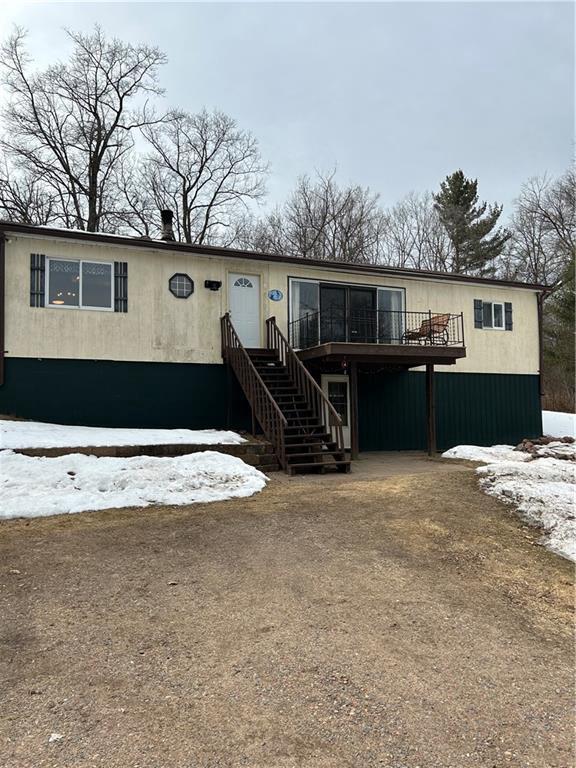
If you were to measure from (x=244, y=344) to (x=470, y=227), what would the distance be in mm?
22619

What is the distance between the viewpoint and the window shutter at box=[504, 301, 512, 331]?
605 inches

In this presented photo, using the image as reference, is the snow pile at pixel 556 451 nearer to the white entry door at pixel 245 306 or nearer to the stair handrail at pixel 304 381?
the stair handrail at pixel 304 381

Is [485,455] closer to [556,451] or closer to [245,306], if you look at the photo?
[556,451]

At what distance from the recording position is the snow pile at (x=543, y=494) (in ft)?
17.9

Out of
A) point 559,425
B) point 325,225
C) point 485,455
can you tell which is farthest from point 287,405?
point 325,225

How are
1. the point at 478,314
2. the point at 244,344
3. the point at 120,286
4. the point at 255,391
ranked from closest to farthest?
the point at 255,391, the point at 120,286, the point at 244,344, the point at 478,314

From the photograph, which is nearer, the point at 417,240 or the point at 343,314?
the point at 343,314

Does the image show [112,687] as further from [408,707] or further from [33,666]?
[408,707]

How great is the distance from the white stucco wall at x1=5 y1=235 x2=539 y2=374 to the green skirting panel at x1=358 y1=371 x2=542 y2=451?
2246mm

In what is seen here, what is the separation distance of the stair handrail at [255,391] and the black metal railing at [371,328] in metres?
1.70

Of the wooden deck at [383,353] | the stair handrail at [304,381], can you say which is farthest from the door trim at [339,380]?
the stair handrail at [304,381]

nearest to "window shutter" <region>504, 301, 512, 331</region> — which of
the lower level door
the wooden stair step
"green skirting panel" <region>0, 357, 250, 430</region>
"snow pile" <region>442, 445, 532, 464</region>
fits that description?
"snow pile" <region>442, 445, 532, 464</region>

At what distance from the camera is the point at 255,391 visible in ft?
34.0

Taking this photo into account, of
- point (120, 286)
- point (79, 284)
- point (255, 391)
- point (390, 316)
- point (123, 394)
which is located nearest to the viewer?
point (255, 391)
